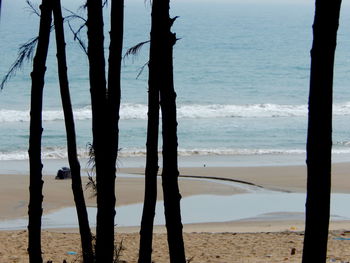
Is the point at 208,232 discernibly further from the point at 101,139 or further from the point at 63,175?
the point at 101,139

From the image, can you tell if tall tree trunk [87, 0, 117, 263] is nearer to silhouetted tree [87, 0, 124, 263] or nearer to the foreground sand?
silhouetted tree [87, 0, 124, 263]

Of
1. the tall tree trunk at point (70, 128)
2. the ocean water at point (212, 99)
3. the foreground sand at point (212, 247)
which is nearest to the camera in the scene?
the tall tree trunk at point (70, 128)

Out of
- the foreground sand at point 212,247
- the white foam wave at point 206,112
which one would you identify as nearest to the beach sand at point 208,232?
the foreground sand at point 212,247

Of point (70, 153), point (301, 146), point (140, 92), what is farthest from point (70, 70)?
A: point (70, 153)

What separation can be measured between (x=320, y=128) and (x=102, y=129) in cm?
222

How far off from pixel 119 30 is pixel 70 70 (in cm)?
4328

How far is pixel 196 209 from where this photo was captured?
1556 centimetres

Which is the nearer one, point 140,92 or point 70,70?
point 140,92

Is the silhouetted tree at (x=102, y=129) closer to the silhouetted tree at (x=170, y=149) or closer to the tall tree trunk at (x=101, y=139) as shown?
the tall tree trunk at (x=101, y=139)

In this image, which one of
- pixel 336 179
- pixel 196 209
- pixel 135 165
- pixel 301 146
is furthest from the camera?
pixel 301 146

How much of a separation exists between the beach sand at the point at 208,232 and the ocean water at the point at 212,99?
10.7 feet

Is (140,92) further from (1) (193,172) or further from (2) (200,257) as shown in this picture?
(2) (200,257)

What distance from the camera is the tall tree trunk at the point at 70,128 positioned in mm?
7817

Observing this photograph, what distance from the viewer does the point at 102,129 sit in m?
6.62
